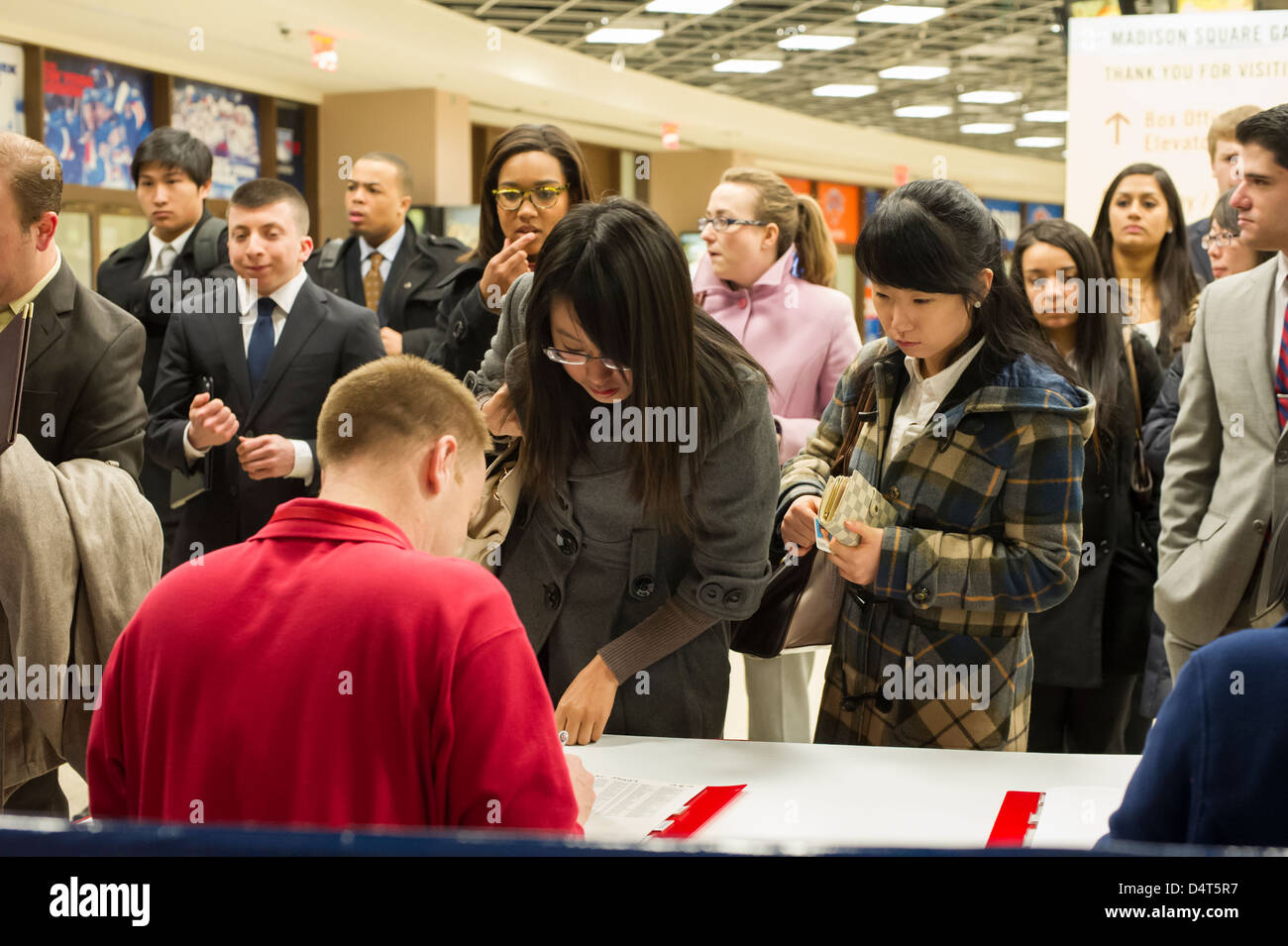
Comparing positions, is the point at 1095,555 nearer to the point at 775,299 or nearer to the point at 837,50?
the point at 775,299

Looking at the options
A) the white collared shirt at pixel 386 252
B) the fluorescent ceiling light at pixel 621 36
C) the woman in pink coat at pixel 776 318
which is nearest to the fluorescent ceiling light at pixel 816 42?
the fluorescent ceiling light at pixel 621 36

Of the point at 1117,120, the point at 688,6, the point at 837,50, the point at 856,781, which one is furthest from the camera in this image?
the point at 837,50

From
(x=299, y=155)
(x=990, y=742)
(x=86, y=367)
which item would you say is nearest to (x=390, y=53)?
(x=299, y=155)

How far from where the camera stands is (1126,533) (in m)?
2.96

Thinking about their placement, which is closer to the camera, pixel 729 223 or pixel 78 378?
pixel 78 378

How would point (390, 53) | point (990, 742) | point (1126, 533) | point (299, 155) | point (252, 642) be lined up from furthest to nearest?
point (299, 155) → point (390, 53) → point (1126, 533) → point (990, 742) → point (252, 642)

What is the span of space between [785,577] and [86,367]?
1.41 m

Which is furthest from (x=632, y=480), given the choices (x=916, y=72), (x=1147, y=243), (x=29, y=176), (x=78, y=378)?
(x=916, y=72)

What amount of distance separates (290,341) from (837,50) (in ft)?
32.9

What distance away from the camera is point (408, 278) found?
170 inches

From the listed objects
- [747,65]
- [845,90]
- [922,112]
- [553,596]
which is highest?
[922,112]

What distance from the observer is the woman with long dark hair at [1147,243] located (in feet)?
11.8

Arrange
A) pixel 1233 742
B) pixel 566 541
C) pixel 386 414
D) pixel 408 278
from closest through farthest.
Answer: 1. pixel 1233 742
2. pixel 386 414
3. pixel 566 541
4. pixel 408 278
